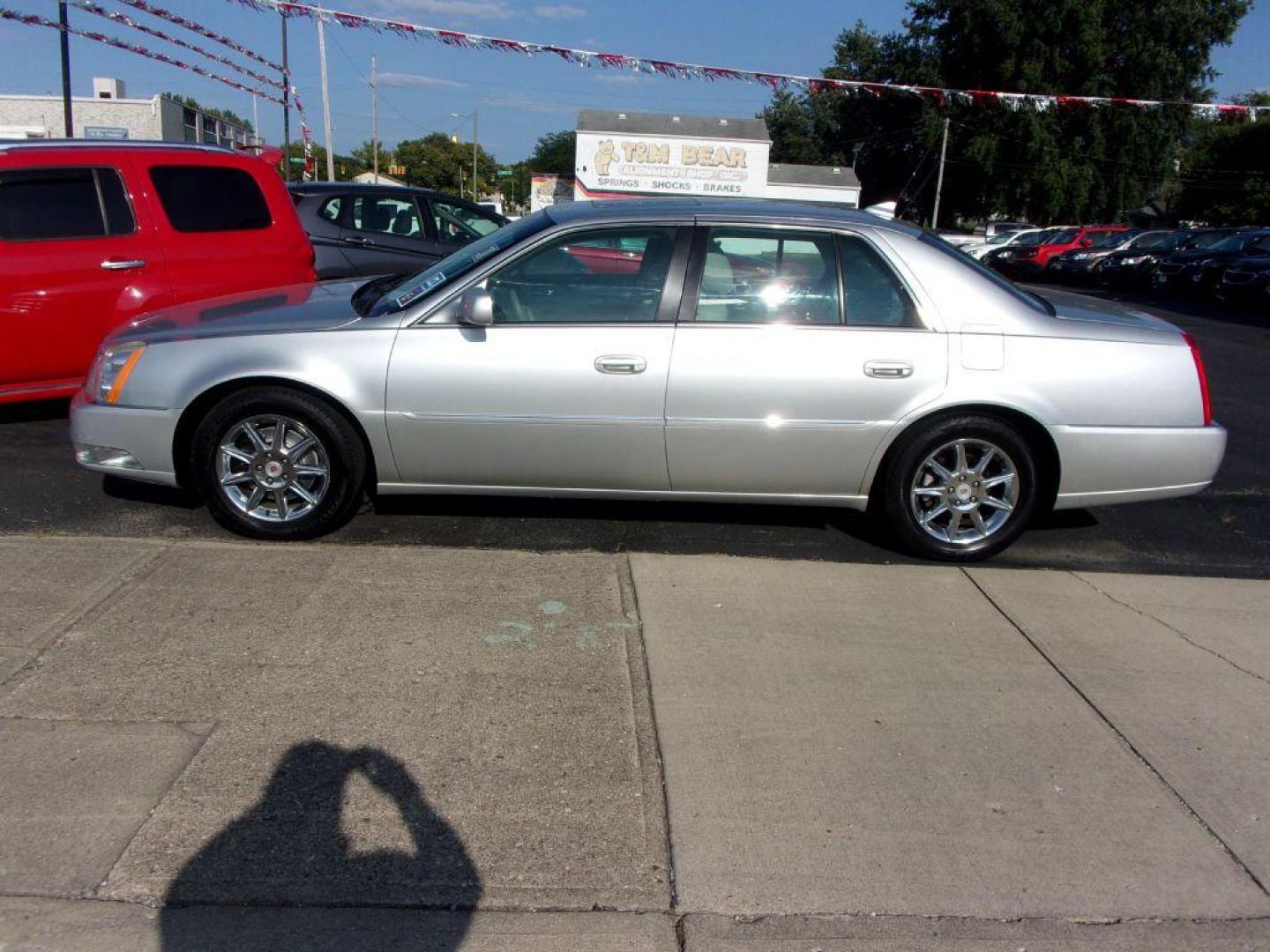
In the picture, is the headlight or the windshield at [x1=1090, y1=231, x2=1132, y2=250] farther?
the windshield at [x1=1090, y1=231, x2=1132, y2=250]

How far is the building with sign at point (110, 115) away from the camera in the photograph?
116 ft

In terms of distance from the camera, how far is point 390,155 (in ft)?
251

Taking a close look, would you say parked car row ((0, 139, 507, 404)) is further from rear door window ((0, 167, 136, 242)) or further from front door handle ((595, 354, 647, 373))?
front door handle ((595, 354, 647, 373))

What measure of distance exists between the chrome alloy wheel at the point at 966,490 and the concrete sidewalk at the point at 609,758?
390mm

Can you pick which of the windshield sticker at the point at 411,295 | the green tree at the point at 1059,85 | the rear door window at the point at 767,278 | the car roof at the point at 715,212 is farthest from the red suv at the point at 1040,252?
the windshield sticker at the point at 411,295

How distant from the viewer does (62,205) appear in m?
6.89

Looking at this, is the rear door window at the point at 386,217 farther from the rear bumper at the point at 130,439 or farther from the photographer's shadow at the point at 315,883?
the photographer's shadow at the point at 315,883

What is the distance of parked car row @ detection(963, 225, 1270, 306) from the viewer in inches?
830

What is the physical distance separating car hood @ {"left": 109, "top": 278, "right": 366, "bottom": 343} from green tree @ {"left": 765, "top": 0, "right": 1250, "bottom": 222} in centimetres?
4793

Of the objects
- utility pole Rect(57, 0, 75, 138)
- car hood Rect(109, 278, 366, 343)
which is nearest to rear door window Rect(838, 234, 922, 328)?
car hood Rect(109, 278, 366, 343)

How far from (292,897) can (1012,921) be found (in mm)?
1768

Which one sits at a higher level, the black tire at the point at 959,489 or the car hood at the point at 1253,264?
the car hood at the point at 1253,264

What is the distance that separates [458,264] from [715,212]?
123 cm

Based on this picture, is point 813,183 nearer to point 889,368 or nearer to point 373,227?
point 373,227
